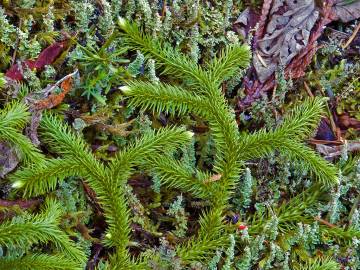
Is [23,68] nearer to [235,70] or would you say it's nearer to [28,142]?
[28,142]

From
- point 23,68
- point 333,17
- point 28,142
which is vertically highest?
point 333,17

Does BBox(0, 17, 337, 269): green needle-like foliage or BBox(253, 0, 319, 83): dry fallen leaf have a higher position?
BBox(253, 0, 319, 83): dry fallen leaf

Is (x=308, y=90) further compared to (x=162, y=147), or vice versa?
(x=308, y=90)

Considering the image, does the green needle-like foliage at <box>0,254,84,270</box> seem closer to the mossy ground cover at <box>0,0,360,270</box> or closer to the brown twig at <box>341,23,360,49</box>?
the mossy ground cover at <box>0,0,360,270</box>

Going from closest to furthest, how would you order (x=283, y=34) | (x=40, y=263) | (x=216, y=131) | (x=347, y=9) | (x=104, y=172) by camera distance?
(x=40, y=263)
(x=104, y=172)
(x=216, y=131)
(x=283, y=34)
(x=347, y=9)

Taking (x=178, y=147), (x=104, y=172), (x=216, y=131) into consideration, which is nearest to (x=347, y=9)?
(x=216, y=131)

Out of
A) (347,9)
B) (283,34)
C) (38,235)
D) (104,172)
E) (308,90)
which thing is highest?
(347,9)

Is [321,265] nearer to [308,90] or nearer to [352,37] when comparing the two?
[308,90]

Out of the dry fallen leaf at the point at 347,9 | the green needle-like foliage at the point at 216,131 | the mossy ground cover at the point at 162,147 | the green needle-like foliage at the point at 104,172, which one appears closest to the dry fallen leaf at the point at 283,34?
the mossy ground cover at the point at 162,147

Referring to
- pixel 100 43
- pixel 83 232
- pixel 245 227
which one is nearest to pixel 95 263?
pixel 83 232

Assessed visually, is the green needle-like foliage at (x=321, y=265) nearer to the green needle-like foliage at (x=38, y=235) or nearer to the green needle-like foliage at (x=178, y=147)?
the green needle-like foliage at (x=178, y=147)

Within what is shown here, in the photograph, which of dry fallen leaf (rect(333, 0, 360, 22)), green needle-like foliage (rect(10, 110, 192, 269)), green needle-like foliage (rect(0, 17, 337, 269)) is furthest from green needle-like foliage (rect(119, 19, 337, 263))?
dry fallen leaf (rect(333, 0, 360, 22))
